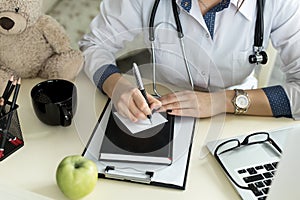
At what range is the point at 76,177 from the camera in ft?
2.66

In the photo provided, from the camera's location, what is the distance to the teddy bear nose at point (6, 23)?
1.02 m

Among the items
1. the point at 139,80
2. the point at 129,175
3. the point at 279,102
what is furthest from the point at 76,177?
the point at 279,102

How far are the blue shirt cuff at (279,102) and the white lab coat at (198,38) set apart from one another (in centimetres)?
3

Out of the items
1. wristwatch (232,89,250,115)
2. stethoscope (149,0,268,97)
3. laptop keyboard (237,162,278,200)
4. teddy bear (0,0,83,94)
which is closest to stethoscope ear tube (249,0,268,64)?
stethoscope (149,0,268,97)

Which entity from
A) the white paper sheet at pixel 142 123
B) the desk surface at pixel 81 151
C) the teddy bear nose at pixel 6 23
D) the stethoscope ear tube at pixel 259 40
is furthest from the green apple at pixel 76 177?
the stethoscope ear tube at pixel 259 40

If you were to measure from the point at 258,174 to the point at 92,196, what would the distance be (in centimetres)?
33

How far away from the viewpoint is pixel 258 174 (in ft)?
2.90

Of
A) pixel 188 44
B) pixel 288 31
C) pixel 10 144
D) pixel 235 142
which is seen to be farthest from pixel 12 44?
pixel 288 31

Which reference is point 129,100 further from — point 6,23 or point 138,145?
point 6,23

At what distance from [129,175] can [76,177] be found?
0.12 m

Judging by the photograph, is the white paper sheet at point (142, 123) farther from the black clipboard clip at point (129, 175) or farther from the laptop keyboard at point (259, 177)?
the laptop keyboard at point (259, 177)

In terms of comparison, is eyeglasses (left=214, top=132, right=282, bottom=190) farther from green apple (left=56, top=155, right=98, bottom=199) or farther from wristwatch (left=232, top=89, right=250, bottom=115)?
green apple (left=56, top=155, right=98, bottom=199)

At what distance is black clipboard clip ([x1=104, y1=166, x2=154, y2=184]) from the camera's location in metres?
0.88

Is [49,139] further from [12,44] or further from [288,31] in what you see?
[288,31]
